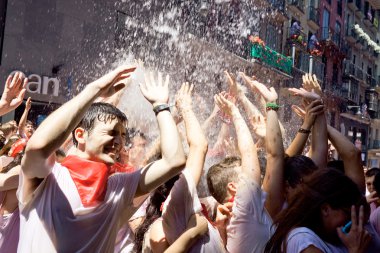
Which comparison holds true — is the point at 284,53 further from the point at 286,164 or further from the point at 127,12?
the point at 286,164

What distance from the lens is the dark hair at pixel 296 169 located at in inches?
106

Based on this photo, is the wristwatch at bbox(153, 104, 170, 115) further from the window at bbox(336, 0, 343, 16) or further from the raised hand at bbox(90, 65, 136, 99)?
the window at bbox(336, 0, 343, 16)

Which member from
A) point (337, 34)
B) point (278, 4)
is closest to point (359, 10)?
point (337, 34)

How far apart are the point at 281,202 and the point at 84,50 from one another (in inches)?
430

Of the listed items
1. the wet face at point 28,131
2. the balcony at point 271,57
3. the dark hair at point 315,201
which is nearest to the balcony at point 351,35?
the balcony at point 271,57

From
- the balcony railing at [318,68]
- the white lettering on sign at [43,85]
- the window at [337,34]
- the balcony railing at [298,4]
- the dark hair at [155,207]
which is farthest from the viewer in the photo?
the window at [337,34]

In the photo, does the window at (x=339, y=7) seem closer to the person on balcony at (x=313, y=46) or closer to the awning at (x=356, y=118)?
the person on balcony at (x=313, y=46)

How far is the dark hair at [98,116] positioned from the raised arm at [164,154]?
0.60 feet

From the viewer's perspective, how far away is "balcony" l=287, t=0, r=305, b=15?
1021 inches

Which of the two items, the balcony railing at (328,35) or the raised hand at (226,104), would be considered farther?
the balcony railing at (328,35)

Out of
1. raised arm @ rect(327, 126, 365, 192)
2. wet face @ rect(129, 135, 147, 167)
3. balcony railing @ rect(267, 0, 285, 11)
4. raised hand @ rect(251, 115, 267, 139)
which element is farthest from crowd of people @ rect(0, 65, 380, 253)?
balcony railing @ rect(267, 0, 285, 11)

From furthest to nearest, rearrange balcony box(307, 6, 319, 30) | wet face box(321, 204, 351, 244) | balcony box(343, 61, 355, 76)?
balcony box(343, 61, 355, 76), balcony box(307, 6, 319, 30), wet face box(321, 204, 351, 244)

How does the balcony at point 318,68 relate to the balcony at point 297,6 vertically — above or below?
below

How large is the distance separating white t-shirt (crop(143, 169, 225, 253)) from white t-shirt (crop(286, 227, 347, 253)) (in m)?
0.46
